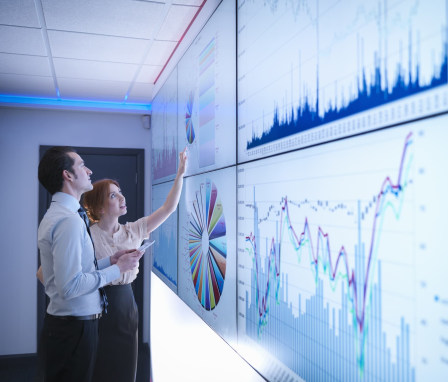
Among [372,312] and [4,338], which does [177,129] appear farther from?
[4,338]

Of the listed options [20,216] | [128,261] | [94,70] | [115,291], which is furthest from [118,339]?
[20,216]

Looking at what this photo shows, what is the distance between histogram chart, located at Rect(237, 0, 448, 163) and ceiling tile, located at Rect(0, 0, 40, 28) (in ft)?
3.80

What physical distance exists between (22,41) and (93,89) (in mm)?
1143

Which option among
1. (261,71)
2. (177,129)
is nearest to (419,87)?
(261,71)

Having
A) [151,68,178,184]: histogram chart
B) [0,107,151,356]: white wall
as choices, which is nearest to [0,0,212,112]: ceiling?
[151,68,178,184]: histogram chart

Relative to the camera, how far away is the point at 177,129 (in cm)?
264

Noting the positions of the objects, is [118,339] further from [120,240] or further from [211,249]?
[211,249]

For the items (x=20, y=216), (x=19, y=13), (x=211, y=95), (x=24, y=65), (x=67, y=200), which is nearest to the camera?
(x=211, y=95)

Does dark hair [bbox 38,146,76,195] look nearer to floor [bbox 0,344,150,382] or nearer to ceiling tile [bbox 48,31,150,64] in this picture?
ceiling tile [bbox 48,31,150,64]

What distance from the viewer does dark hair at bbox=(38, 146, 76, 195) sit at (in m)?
2.05

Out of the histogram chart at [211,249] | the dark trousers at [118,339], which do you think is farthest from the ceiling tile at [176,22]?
the dark trousers at [118,339]

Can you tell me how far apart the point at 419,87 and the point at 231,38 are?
3.50 feet

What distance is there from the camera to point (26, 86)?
3.57 m

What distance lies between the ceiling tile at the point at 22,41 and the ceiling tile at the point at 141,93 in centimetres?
97
